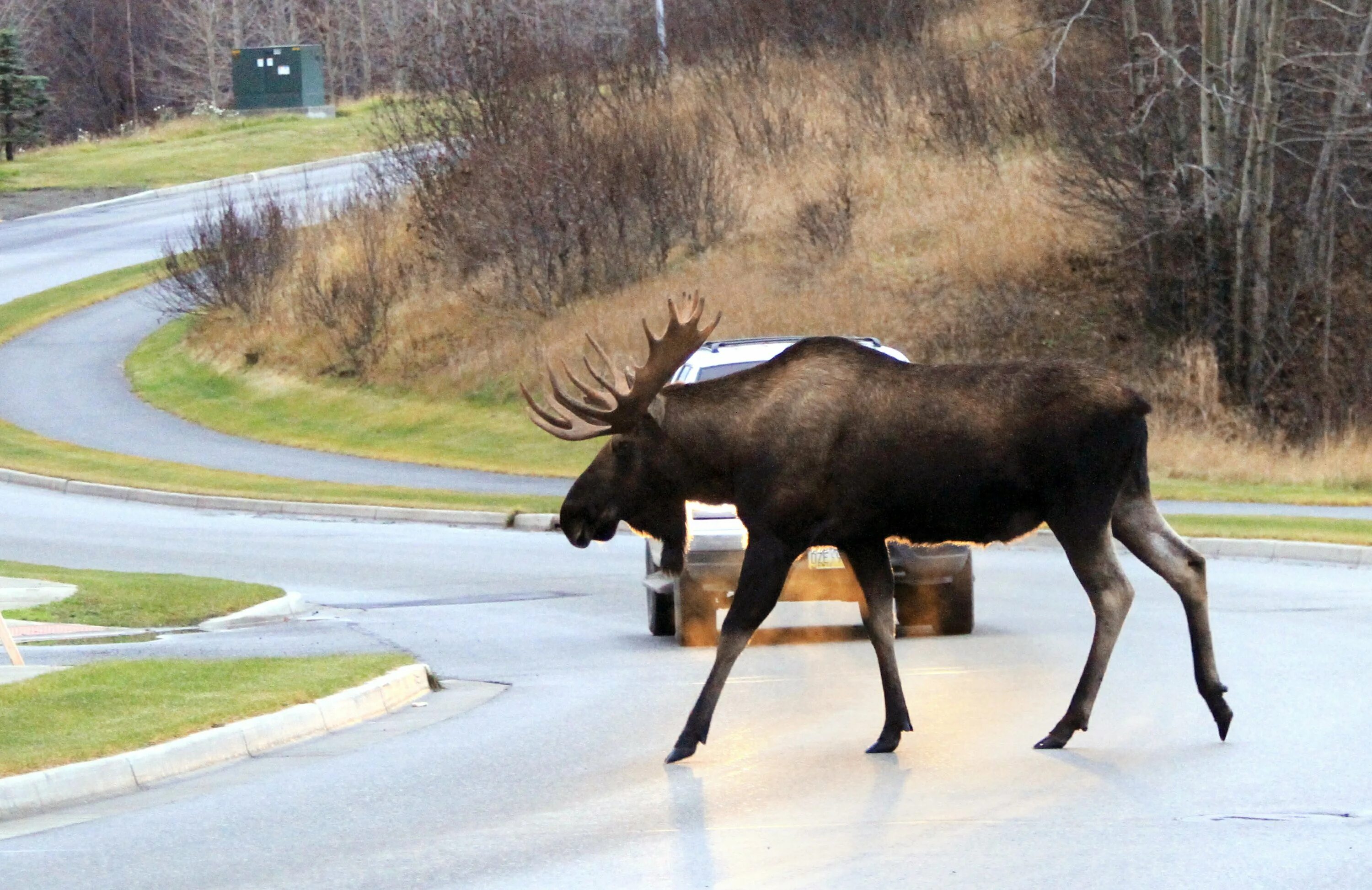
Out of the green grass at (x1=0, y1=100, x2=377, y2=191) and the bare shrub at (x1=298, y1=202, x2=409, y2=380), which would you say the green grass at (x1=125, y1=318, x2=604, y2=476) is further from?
the green grass at (x1=0, y1=100, x2=377, y2=191)

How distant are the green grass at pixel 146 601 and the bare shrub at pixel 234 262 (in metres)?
25.4

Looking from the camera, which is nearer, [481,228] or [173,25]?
[481,228]

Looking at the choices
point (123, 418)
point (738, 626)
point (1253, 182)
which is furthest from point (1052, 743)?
point (123, 418)

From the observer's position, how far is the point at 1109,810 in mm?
8172

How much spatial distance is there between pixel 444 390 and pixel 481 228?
502cm

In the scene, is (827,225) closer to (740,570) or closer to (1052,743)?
(740,570)

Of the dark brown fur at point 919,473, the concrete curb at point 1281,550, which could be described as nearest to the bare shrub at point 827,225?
the concrete curb at point 1281,550

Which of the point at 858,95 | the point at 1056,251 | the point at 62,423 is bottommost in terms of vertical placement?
the point at 62,423

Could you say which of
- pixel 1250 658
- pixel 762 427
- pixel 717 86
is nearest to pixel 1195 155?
pixel 717 86

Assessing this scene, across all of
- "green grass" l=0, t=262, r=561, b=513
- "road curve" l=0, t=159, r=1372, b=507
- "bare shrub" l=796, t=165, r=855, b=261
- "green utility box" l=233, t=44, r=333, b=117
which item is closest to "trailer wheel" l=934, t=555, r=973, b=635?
"road curve" l=0, t=159, r=1372, b=507

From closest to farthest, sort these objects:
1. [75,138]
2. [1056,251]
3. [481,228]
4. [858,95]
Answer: [1056,251], [481,228], [858,95], [75,138]

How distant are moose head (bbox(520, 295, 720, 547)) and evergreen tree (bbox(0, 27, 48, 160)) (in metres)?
67.1

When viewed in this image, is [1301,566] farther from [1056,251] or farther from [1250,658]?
[1056,251]

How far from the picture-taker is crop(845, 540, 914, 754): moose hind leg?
383 inches
